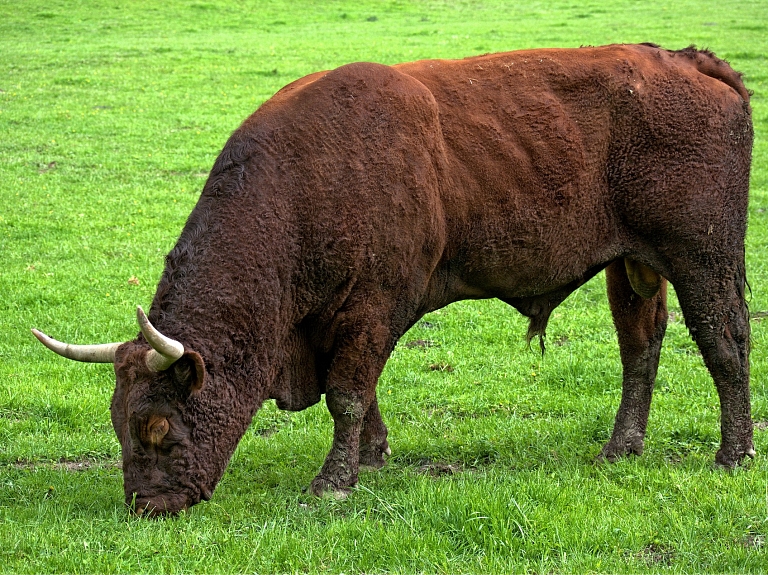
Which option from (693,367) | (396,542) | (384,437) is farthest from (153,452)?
(693,367)

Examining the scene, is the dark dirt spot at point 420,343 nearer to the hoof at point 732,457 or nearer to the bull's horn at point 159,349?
the hoof at point 732,457

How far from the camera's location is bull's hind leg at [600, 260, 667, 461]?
23.3ft

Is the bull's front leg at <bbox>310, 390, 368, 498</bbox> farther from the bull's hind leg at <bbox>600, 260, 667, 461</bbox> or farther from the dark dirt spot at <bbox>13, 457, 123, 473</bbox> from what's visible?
the bull's hind leg at <bbox>600, 260, 667, 461</bbox>

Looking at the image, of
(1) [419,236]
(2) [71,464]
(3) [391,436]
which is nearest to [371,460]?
(3) [391,436]

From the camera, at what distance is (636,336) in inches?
286

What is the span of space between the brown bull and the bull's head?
11 mm

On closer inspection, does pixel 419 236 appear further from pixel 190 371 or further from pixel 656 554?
pixel 656 554

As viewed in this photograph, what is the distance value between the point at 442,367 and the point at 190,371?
12.6 ft

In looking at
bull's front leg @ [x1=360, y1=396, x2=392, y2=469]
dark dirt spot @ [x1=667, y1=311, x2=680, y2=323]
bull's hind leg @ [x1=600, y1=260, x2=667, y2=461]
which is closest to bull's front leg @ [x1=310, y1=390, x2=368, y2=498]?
bull's front leg @ [x1=360, y1=396, x2=392, y2=469]

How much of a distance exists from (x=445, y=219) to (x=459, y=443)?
1.77 m

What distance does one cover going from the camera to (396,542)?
4.92 metres

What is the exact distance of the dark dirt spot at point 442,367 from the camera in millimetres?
8734

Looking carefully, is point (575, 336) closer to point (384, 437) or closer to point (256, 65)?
point (384, 437)

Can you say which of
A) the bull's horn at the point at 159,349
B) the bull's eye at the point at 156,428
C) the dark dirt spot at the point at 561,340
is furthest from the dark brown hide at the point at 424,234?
the dark dirt spot at the point at 561,340
